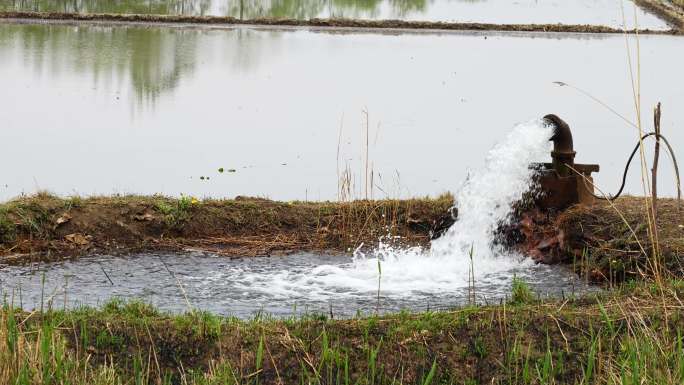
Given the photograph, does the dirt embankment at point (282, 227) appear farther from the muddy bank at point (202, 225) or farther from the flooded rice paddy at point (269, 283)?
the flooded rice paddy at point (269, 283)

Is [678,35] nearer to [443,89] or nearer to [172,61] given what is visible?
[443,89]

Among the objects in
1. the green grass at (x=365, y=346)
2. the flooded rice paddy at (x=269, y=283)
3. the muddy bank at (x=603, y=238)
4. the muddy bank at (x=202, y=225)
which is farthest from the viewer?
→ the muddy bank at (x=202, y=225)

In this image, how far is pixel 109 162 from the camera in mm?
8367

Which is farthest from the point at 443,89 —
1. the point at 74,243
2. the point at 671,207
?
the point at 74,243

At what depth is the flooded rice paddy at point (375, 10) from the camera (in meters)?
16.2

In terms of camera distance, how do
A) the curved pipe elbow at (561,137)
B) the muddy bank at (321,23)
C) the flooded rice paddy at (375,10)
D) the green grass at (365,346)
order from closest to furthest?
1. the green grass at (365,346)
2. the curved pipe elbow at (561,137)
3. the muddy bank at (321,23)
4. the flooded rice paddy at (375,10)

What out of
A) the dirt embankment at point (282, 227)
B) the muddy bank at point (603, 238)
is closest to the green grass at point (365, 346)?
the muddy bank at point (603, 238)

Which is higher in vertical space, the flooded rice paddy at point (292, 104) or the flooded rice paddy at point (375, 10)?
the flooded rice paddy at point (375, 10)

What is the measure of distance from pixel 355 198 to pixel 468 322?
2615 mm

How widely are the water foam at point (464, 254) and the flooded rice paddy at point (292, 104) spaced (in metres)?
0.19

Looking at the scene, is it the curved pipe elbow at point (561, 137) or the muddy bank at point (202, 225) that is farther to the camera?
the curved pipe elbow at point (561, 137)

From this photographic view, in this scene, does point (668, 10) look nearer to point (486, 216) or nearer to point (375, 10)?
point (375, 10)

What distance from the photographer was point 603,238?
20.1 ft

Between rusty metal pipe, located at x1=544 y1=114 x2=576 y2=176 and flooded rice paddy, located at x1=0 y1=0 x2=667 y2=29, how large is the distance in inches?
367
